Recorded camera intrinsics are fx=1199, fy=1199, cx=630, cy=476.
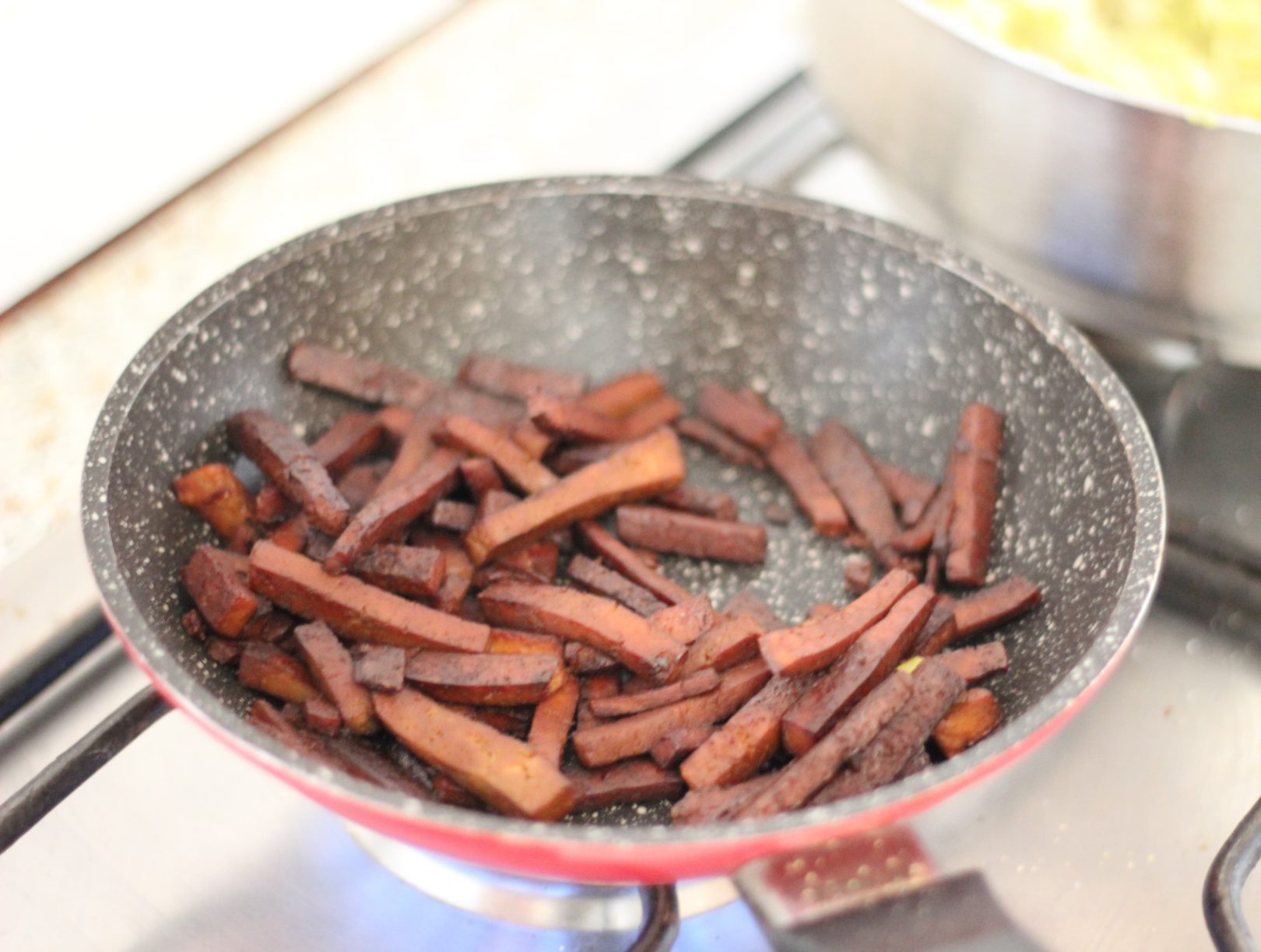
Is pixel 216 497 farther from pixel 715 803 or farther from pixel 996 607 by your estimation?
pixel 996 607

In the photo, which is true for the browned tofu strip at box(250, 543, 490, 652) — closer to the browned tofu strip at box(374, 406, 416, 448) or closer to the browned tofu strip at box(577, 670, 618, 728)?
the browned tofu strip at box(577, 670, 618, 728)

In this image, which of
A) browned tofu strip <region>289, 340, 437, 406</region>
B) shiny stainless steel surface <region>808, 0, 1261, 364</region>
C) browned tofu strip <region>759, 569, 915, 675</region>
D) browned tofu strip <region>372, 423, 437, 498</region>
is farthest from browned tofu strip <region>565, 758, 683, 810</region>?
shiny stainless steel surface <region>808, 0, 1261, 364</region>

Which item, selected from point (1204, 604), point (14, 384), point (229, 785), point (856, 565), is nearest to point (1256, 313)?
point (1204, 604)

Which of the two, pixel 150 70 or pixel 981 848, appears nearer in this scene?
pixel 981 848

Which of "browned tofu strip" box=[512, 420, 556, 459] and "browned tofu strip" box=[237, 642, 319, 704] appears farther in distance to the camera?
"browned tofu strip" box=[512, 420, 556, 459]

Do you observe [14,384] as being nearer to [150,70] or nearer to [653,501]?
[150,70]

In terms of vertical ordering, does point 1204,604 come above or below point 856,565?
below
